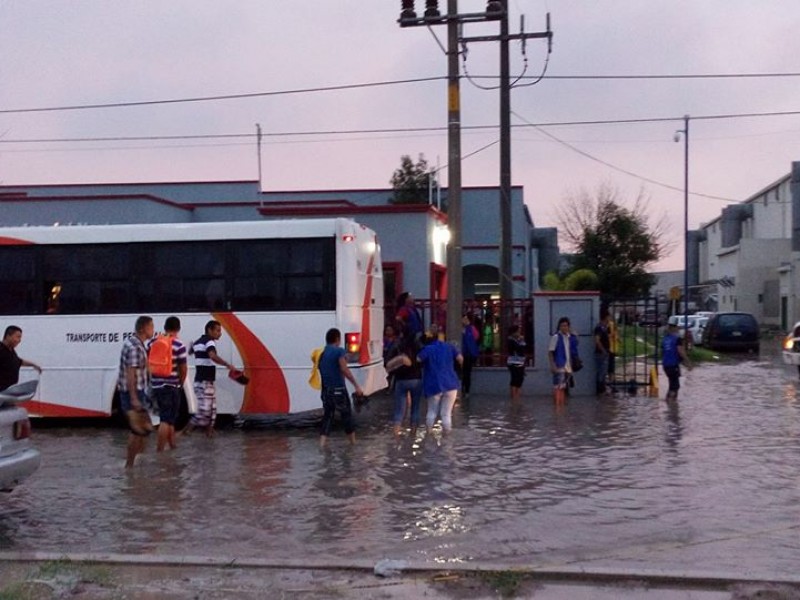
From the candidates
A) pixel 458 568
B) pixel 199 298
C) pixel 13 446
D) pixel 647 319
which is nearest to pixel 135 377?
pixel 13 446

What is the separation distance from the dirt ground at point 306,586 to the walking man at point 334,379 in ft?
21.5

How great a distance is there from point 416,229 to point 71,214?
10115 millimetres

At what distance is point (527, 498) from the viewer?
36.5 ft

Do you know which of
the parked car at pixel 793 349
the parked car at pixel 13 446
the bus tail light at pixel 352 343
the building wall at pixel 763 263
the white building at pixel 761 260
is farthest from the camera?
the building wall at pixel 763 263

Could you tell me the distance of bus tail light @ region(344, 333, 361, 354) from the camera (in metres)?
16.5

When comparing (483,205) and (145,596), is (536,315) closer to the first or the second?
(145,596)

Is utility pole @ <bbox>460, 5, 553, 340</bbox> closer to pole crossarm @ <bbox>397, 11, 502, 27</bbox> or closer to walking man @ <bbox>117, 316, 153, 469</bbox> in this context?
pole crossarm @ <bbox>397, 11, 502, 27</bbox>

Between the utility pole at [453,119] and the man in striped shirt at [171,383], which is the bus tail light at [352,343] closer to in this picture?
the utility pole at [453,119]

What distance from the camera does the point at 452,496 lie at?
1127 centimetres

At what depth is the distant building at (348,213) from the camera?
27031mm

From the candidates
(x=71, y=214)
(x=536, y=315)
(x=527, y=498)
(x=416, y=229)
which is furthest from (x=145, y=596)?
(x=71, y=214)

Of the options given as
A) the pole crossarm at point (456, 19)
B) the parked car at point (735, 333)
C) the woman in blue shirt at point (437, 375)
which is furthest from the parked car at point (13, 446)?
the parked car at point (735, 333)

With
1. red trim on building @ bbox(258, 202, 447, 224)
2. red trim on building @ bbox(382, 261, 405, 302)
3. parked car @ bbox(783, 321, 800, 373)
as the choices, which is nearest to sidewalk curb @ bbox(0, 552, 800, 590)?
red trim on building @ bbox(258, 202, 447, 224)

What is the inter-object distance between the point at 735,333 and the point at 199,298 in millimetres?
27890
